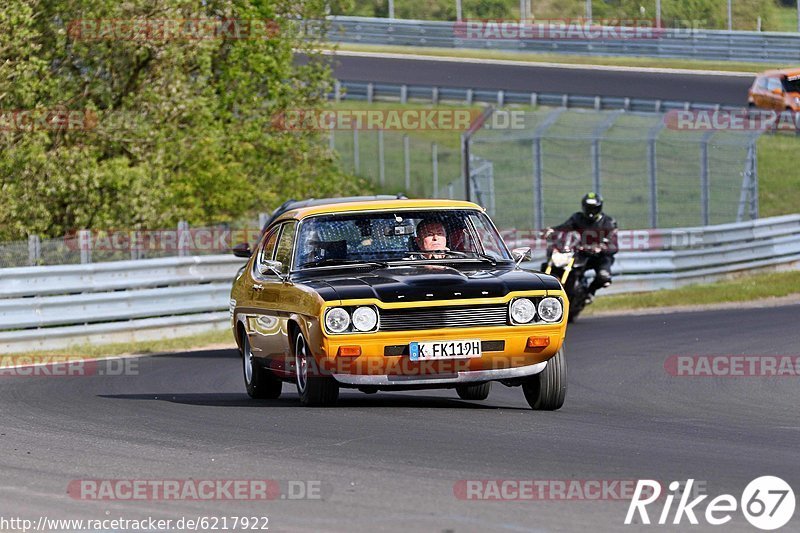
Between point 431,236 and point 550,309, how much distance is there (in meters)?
1.47

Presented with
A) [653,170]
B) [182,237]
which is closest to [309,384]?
[182,237]

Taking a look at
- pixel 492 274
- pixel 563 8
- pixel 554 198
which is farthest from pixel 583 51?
pixel 492 274

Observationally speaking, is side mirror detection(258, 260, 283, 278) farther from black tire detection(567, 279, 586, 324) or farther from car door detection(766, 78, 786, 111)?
car door detection(766, 78, 786, 111)

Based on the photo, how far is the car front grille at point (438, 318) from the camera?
9.59m

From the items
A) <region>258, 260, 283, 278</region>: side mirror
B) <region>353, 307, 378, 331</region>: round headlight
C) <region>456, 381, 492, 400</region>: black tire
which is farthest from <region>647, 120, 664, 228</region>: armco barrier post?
<region>353, 307, 378, 331</region>: round headlight

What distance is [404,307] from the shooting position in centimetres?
956

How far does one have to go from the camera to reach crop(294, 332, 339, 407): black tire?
10.1m

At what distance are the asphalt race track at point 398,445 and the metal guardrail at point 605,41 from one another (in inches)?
1198

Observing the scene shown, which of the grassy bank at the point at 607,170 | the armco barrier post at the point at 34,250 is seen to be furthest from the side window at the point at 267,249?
the grassy bank at the point at 607,170

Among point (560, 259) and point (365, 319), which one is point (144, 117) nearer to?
point (560, 259)

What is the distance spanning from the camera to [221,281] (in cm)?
2062

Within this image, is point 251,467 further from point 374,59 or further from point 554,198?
point 374,59

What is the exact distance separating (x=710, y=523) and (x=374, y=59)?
45.4 metres

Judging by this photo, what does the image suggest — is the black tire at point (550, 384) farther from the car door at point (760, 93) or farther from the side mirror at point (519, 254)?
the car door at point (760, 93)
